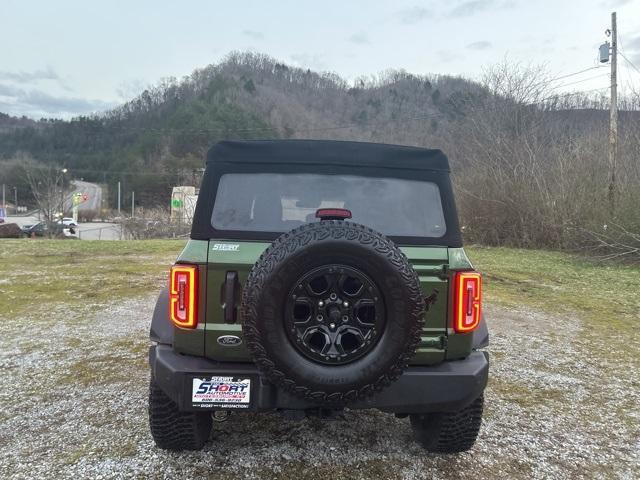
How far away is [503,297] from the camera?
Result: 326 inches

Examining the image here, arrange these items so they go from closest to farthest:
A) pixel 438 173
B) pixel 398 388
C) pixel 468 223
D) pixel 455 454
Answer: pixel 398 388
pixel 438 173
pixel 455 454
pixel 468 223

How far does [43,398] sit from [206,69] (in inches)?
3429

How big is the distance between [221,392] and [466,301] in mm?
1353

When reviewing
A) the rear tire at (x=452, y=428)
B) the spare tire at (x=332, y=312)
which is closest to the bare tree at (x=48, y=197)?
the rear tire at (x=452, y=428)

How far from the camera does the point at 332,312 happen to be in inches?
84.5

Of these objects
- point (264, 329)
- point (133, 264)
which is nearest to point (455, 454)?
point (264, 329)

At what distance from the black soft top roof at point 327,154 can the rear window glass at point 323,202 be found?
0.28 feet

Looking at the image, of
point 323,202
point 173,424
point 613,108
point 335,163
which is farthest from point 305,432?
point 613,108

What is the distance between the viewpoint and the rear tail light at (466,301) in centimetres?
249

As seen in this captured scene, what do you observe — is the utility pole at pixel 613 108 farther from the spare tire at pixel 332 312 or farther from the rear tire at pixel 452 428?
the spare tire at pixel 332 312

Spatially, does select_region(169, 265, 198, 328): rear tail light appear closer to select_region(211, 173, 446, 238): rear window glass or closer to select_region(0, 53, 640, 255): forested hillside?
select_region(211, 173, 446, 238): rear window glass

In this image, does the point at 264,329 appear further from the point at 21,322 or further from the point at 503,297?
the point at 503,297

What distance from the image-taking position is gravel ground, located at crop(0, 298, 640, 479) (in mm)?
2744

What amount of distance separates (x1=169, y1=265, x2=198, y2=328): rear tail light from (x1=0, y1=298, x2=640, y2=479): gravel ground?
36.2 inches
